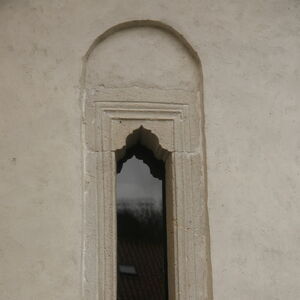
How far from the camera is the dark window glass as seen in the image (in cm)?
446

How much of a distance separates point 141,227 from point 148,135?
1.90 ft

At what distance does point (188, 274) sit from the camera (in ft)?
13.9

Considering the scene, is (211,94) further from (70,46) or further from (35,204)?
(35,204)

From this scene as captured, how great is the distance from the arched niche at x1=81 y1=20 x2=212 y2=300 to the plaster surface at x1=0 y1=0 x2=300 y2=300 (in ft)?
0.28

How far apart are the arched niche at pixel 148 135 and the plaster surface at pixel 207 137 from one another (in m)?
0.08

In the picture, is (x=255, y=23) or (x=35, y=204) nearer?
(x=35, y=204)

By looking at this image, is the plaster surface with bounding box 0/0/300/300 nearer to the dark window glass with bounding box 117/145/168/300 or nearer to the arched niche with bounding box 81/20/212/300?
the arched niche with bounding box 81/20/212/300

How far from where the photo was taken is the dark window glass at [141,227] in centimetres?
446

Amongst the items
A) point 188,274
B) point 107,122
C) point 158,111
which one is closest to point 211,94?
point 158,111

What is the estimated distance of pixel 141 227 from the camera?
4559 millimetres

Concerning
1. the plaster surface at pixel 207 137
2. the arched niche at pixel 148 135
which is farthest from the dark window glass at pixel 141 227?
the plaster surface at pixel 207 137

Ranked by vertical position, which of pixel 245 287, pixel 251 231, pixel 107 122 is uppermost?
pixel 107 122

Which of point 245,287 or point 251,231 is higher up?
point 251,231

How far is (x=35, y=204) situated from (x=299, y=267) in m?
1.57
